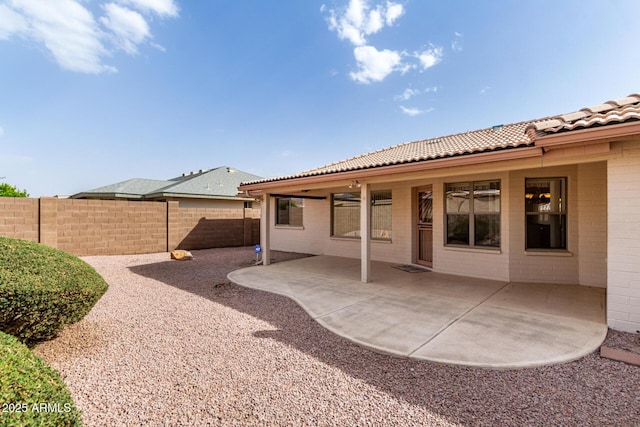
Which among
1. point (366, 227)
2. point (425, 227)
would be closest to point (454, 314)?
point (366, 227)

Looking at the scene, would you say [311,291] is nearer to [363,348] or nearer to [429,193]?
[363,348]

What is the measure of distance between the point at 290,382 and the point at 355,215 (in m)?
8.64

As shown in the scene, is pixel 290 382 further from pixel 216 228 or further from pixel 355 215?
pixel 216 228

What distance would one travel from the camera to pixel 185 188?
1620 cm

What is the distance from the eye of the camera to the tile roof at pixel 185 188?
1572 cm

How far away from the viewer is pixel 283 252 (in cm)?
1302

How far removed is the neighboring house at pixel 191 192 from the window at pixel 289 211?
253cm

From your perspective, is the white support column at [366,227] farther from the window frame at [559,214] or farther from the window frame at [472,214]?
the window frame at [559,214]

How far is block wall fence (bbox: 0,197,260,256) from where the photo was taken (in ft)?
31.5

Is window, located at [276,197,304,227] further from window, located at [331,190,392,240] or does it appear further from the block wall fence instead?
the block wall fence

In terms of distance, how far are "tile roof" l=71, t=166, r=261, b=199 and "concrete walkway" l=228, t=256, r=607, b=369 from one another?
9.58m

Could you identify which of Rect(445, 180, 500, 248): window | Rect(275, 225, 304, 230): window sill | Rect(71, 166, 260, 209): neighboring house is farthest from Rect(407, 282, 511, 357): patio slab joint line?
Rect(71, 166, 260, 209): neighboring house

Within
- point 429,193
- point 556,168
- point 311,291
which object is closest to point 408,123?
point 429,193

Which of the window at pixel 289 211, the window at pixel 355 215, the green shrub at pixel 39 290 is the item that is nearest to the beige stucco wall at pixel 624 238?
the window at pixel 355 215
